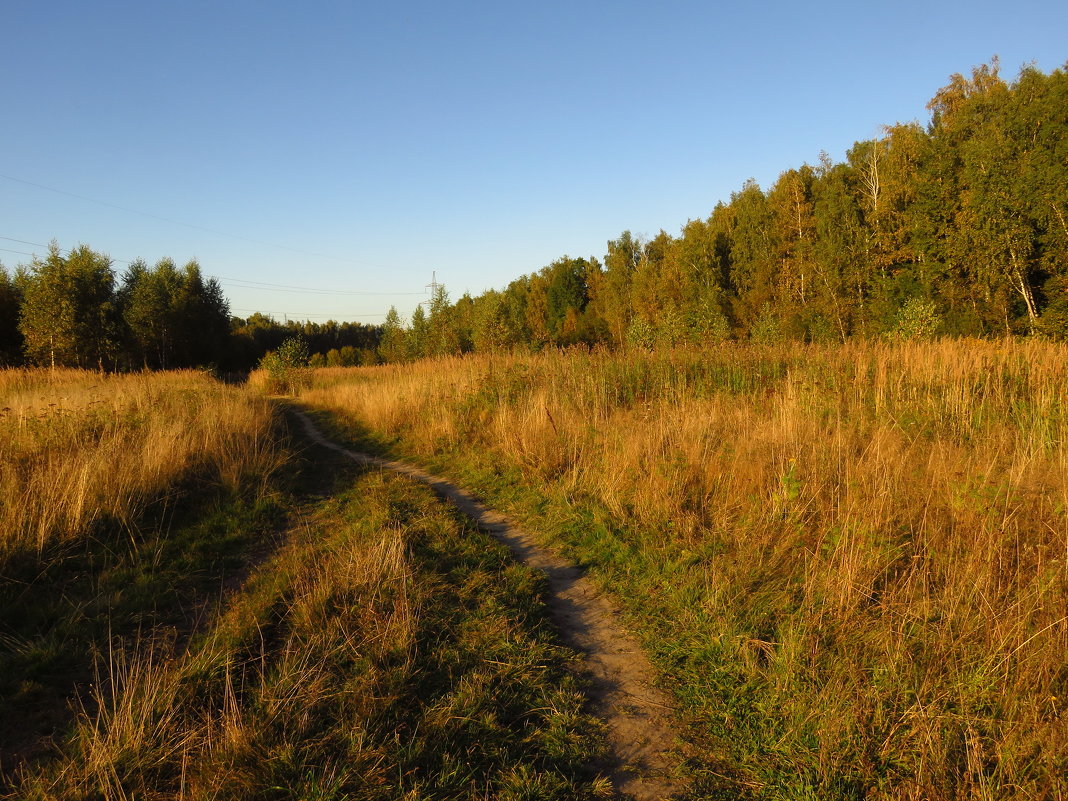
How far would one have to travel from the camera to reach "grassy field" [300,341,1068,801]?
7.43ft

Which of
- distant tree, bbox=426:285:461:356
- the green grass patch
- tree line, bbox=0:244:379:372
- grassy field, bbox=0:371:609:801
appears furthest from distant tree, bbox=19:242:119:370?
the green grass patch

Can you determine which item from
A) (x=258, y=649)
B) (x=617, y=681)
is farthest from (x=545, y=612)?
(x=258, y=649)

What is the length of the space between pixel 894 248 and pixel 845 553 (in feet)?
102

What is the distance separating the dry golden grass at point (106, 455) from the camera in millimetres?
4730

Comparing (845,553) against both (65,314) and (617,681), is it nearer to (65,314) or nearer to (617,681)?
(617,681)

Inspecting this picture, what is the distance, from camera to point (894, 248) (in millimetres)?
27359

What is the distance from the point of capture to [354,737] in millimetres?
2377

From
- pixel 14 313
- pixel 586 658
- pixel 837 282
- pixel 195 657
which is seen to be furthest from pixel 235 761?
pixel 14 313

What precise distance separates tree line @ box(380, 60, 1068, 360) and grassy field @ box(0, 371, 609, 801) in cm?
975

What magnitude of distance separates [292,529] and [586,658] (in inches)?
153

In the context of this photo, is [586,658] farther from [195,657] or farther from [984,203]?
[984,203]

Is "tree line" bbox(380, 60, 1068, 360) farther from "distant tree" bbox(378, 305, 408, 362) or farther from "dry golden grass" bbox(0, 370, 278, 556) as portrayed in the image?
"dry golden grass" bbox(0, 370, 278, 556)

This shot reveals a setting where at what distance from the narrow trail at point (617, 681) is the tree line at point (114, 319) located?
1598 centimetres

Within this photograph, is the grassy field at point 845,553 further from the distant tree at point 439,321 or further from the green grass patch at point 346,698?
the distant tree at point 439,321
